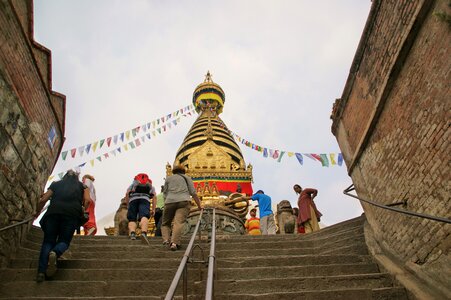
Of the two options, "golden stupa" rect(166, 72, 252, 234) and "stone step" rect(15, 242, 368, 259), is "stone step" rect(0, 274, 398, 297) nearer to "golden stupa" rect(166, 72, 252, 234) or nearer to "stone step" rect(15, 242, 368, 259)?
"stone step" rect(15, 242, 368, 259)

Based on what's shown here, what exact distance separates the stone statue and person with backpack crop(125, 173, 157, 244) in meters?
4.32

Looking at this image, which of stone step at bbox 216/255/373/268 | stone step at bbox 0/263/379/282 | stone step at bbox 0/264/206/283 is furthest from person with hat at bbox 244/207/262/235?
stone step at bbox 0/264/206/283

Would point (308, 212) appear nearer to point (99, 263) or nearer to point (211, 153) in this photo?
point (99, 263)

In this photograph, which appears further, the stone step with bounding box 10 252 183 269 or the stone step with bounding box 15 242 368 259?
the stone step with bounding box 15 242 368 259

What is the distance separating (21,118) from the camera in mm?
5207

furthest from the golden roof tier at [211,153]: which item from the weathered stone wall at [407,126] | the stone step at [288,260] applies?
the stone step at [288,260]

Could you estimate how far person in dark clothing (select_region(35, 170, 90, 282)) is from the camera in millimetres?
4438

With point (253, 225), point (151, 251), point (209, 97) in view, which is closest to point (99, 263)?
point (151, 251)

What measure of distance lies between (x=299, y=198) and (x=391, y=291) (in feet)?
16.6

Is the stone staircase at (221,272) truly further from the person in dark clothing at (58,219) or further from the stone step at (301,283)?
the person in dark clothing at (58,219)

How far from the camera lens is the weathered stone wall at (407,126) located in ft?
13.3

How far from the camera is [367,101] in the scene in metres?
5.97

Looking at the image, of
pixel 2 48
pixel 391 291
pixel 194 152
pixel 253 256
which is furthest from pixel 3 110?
pixel 194 152

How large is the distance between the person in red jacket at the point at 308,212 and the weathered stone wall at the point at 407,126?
239 centimetres
